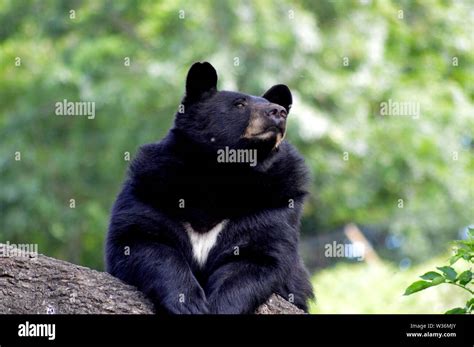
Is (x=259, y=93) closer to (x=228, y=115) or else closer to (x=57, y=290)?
Answer: (x=228, y=115)

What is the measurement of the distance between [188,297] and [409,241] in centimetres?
1558

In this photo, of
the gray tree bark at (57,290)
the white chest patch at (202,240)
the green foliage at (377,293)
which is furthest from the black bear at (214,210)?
the green foliage at (377,293)

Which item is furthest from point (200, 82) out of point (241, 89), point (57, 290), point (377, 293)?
point (241, 89)

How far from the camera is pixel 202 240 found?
20.8ft

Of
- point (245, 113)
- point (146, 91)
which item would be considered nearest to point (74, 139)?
point (146, 91)

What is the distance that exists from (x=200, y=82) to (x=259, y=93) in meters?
10.0

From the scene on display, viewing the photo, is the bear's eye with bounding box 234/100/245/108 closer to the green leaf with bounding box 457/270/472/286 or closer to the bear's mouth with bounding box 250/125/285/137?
the bear's mouth with bounding box 250/125/285/137

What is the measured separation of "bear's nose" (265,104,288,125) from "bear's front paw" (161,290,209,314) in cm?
130

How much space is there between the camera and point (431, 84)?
67.9 ft

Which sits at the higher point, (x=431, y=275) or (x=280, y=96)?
(x=280, y=96)

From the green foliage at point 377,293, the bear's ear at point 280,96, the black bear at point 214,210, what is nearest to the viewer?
the black bear at point 214,210

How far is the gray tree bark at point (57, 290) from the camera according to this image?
5.28 meters

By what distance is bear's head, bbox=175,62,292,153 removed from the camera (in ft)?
21.1

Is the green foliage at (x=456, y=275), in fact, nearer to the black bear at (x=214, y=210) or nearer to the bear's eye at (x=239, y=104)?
the black bear at (x=214, y=210)
